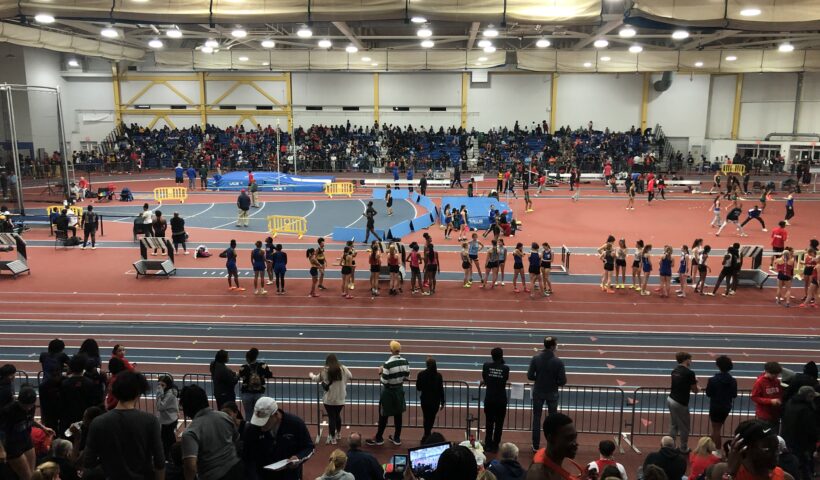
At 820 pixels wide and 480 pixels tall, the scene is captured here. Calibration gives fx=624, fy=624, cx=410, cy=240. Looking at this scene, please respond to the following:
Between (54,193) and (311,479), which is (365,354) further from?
(54,193)

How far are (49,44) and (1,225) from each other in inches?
→ 873

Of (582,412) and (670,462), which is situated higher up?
(670,462)

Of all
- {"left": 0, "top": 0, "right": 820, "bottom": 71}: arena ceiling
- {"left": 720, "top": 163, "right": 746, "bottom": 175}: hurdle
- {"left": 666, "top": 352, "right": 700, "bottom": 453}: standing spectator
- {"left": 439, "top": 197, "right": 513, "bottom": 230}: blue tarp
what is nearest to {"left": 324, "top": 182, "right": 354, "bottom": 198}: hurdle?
{"left": 0, "top": 0, "right": 820, "bottom": 71}: arena ceiling

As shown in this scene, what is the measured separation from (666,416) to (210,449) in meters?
8.70

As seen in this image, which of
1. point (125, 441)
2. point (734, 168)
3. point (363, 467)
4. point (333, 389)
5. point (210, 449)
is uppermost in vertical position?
point (734, 168)

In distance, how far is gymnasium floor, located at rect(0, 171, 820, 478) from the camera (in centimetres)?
1377

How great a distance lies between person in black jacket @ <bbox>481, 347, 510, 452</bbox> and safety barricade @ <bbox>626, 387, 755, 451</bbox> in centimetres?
212

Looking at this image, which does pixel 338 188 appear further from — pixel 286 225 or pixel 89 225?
pixel 89 225

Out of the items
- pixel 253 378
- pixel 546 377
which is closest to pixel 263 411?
pixel 253 378

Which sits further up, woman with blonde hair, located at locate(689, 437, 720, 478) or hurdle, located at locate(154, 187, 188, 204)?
hurdle, located at locate(154, 187, 188, 204)

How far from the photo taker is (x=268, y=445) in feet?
18.2

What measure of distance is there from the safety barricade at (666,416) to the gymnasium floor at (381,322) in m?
0.50

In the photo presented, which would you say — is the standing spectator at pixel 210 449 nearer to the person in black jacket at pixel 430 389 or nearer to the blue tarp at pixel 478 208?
the person in black jacket at pixel 430 389

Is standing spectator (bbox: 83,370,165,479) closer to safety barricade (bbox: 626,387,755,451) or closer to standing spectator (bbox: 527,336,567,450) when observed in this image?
standing spectator (bbox: 527,336,567,450)
